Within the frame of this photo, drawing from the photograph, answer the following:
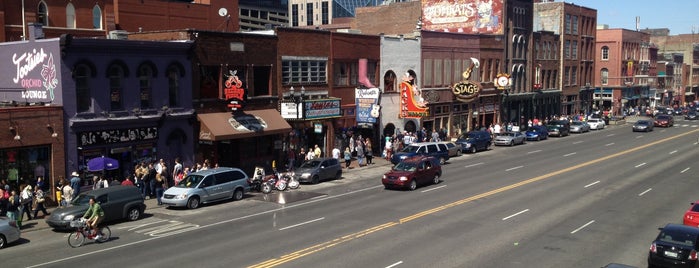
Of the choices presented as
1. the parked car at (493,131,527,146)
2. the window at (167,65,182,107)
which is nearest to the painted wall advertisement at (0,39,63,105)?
the window at (167,65,182,107)

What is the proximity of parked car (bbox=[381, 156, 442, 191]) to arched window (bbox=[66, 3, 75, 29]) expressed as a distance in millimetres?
30867

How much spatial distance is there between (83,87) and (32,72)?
287 centimetres

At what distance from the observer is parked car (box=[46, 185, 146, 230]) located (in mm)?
25234

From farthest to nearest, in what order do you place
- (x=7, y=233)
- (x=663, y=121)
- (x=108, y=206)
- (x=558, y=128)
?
(x=663, y=121), (x=558, y=128), (x=108, y=206), (x=7, y=233)

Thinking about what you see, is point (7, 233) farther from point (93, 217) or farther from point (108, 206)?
point (108, 206)

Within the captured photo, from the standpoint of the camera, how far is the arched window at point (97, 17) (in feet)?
174

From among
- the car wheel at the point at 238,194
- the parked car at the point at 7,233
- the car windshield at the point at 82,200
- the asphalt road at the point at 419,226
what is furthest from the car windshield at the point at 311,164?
the parked car at the point at 7,233

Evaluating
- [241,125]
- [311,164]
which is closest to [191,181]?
[311,164]

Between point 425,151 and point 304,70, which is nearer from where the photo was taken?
point 425,151

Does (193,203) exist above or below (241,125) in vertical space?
below

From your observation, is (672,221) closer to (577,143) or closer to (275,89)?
(275,89)

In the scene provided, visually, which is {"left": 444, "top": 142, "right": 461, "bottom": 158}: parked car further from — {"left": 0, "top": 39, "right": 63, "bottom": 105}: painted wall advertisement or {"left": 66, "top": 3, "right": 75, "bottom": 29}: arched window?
{"left": 66, "top": 3, "right": 75, "bottom": 29}: arched window

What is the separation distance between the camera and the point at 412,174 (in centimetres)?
3450

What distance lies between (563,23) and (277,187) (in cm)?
6587
